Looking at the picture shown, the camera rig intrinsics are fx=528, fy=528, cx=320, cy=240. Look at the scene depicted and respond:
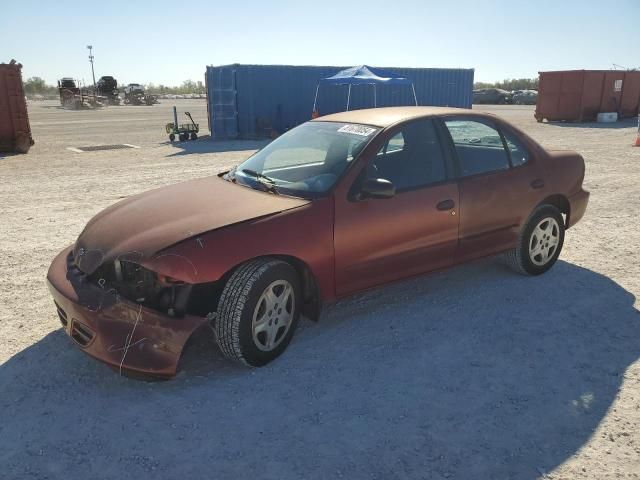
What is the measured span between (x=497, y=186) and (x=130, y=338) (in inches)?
123

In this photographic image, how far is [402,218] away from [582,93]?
2543 cm

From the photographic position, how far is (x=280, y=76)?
68.2ft

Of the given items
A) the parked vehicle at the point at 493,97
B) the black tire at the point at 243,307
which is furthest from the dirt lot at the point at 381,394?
the parked vehicle at the point at 493,97

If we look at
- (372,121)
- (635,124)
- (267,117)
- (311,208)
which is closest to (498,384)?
(311,208)

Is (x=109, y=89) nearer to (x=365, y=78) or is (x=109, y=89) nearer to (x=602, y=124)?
(x=365, y=78)

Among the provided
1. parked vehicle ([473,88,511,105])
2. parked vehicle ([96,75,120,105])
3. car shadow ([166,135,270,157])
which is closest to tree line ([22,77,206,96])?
parked vehicle ([96,75,120,105])

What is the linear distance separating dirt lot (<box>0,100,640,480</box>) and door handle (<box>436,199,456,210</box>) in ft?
2.71

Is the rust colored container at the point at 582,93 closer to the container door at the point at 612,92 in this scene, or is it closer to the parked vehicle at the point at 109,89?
the container door at the point at 612,92

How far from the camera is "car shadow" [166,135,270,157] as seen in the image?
16.0 metres

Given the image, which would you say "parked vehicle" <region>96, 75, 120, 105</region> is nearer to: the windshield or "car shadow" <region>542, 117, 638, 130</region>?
"car shadow" <region>542, 117, 638, 130</region>

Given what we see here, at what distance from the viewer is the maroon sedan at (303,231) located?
3082mm

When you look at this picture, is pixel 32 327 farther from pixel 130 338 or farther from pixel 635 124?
pixel 635 124

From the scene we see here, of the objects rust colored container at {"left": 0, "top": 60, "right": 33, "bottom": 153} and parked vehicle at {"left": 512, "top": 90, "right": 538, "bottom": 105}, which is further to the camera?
parked vehicle at {"left": 512, "top": 90, "right": 538, "bottom": 105}

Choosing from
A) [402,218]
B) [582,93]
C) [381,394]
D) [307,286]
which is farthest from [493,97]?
[381,394]
